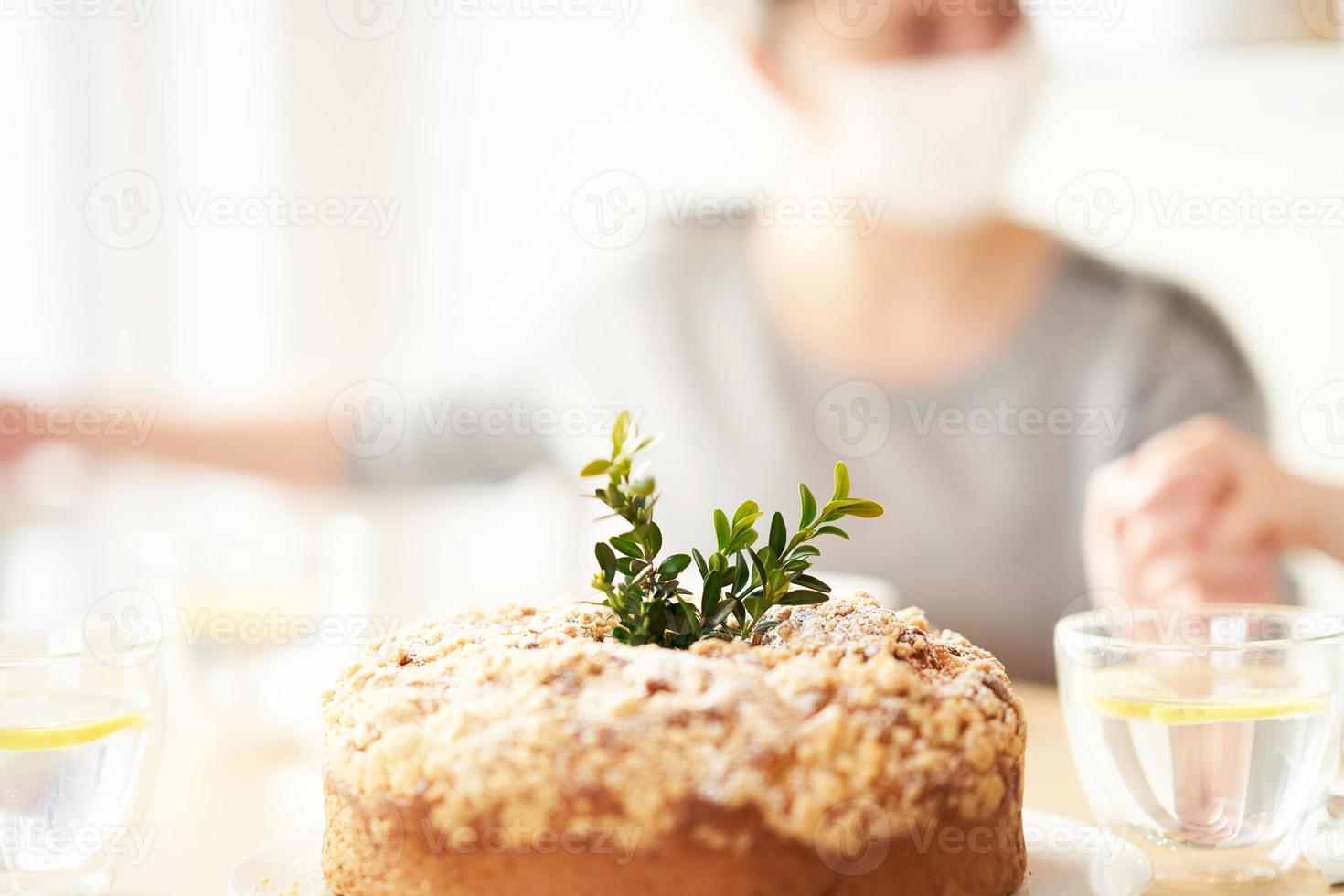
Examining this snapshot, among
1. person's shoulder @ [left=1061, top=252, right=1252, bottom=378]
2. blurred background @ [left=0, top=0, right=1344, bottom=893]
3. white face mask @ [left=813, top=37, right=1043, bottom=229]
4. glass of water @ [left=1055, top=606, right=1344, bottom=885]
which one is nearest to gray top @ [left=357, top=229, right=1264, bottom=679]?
person's shoulder @ [left=1061, top=252, right=1252, bottom=378]

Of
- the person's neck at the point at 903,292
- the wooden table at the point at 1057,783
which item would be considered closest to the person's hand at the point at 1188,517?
the wooden table at the point at 1057,783

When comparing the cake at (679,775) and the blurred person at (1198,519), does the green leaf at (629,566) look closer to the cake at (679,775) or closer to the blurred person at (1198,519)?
the cake at (679,775)

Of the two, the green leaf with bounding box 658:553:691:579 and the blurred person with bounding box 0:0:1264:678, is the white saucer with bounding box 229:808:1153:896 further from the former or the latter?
the blurred person with bounding box 0:0:1264:678

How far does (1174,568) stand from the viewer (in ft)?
4.70

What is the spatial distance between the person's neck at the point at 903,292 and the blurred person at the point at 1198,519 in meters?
0.74

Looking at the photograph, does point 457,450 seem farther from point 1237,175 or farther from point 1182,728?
point 1182,728

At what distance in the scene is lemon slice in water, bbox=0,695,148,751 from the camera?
2.37 ft

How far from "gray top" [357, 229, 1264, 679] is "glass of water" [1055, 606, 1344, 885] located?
4.59ft

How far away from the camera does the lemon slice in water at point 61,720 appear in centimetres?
72

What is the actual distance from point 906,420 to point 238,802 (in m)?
1.55

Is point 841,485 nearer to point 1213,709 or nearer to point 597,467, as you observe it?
point 597,467

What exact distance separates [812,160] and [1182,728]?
6.73 feet

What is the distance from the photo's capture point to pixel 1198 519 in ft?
4.70

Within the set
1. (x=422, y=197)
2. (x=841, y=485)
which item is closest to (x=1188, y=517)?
(x=841, y=485)
